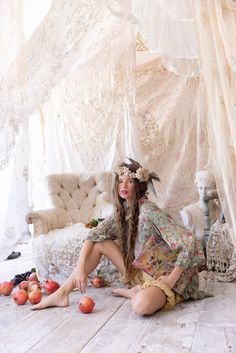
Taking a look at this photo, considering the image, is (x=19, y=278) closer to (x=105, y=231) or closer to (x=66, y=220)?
(x=66, y=220)

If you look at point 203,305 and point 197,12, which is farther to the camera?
point 203,305

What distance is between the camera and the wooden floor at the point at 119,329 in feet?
5.89

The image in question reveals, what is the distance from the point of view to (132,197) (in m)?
2.58

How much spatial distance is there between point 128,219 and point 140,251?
20cm

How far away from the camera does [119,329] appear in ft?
6.70

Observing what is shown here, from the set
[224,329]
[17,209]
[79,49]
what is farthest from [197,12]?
[224,329]

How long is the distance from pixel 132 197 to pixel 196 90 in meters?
1.85

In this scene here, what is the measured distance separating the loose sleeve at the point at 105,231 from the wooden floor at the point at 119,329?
0.38m

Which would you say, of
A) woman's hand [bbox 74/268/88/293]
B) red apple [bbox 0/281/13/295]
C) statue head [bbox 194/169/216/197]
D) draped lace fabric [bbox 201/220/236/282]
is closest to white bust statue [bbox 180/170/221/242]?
statue head [bbox 194/169/216/197]

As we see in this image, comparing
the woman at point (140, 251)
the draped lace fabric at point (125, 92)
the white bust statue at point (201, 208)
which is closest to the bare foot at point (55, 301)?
the woman at point (140, 251)

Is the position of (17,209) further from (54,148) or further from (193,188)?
(193,188)

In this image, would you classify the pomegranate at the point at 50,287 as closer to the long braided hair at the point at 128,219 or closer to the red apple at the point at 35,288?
the red apple at the point at 35,288

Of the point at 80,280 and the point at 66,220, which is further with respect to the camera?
the point at 66,220

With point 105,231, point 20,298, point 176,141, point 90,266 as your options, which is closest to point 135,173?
point 105,231
